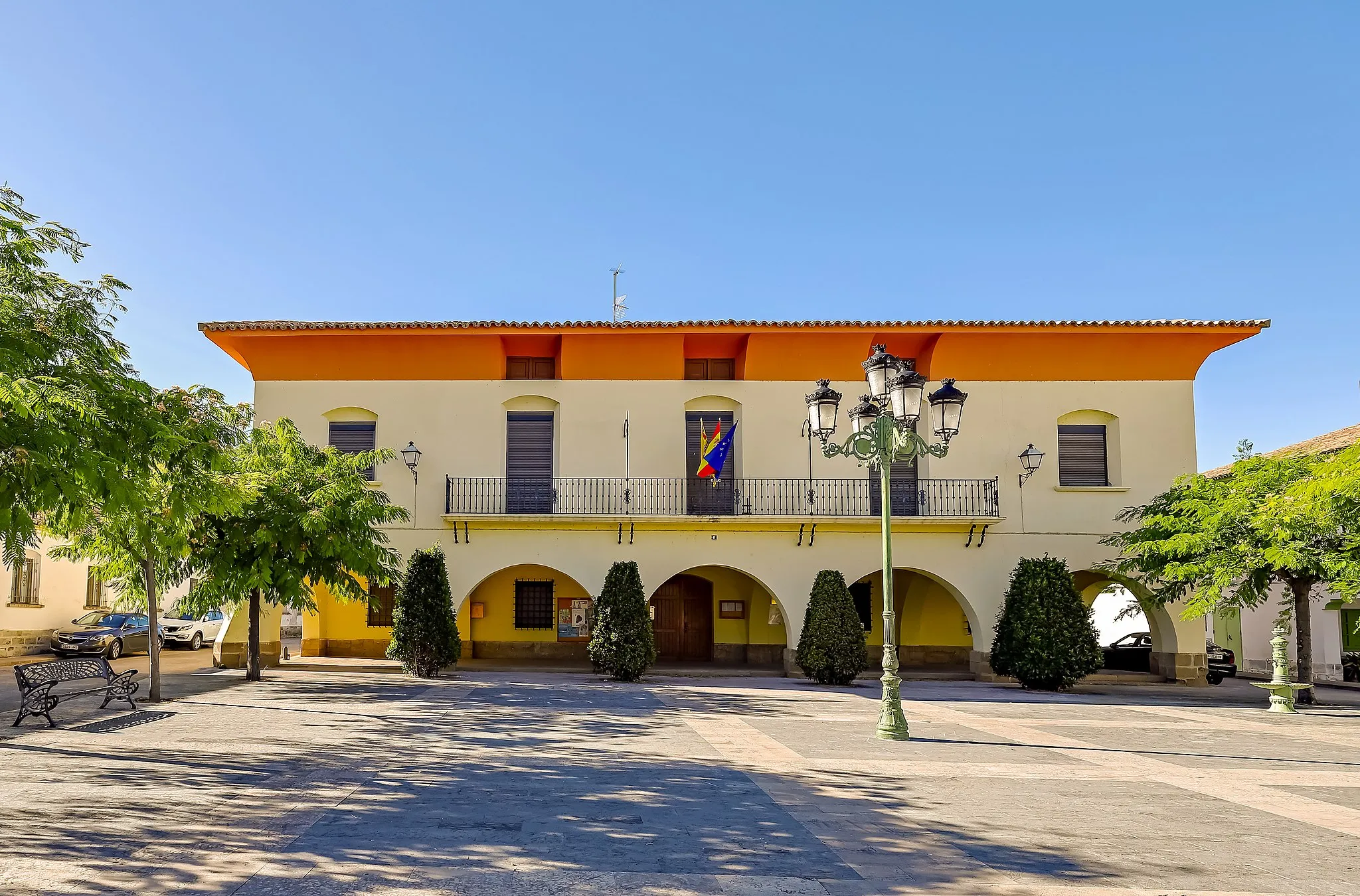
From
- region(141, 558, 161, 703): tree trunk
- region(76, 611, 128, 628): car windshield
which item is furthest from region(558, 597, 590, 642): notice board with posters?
region(76, 611, 128, 628): car windshield

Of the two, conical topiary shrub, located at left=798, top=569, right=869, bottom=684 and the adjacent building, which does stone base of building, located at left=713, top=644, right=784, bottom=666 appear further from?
the adjacent building

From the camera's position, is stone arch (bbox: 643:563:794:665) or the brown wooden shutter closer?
the brown wooden shutter

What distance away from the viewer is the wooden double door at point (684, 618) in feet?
75.8

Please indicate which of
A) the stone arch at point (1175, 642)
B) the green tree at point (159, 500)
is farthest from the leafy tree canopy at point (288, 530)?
the stone arch at point (1175, 642)

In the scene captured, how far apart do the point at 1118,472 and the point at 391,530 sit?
1633 cm

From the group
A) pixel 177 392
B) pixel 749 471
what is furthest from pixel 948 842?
pixel 749 471

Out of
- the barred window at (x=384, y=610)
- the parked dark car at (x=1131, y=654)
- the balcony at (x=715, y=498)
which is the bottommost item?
the parked dark car at (x=1131, y=654)

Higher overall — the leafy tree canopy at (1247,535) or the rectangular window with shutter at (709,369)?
the rectangular window with shutter at (709,369)

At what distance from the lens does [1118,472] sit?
20.2m

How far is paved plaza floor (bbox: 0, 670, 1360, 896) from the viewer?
5.61 meters

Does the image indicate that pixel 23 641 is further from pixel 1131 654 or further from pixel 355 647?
pixel 1131 654

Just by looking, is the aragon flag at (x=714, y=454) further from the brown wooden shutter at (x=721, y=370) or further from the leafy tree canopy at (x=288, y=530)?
the leafy tree canopy at (x=288, y=530)

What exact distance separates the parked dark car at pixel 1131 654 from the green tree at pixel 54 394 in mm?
22758

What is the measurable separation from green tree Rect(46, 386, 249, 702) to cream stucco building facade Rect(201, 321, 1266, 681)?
5.38 meters
